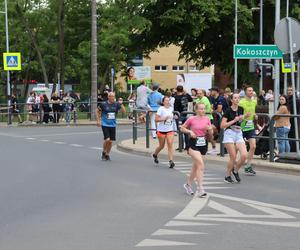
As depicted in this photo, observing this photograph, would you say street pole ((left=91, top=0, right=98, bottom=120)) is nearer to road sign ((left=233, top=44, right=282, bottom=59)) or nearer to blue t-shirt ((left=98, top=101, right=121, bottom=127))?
blue t-shirt ((left=98, top=101, right=121, bottom=127))

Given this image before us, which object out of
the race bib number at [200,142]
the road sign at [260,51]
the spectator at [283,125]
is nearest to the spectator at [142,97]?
the road sign at [260,51]

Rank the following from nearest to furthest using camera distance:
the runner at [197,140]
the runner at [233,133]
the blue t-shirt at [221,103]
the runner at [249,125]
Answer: the runner at [197,140] → the runner at [233,133] → the runner at [249,125] → the blue t-shirt at [221,103]

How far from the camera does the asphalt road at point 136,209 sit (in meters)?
7.43

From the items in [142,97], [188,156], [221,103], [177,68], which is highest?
[177,68]

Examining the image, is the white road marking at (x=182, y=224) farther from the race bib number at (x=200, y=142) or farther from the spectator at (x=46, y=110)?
the spectator at (x=46, y=110)

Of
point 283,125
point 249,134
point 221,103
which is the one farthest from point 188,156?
point 249,134

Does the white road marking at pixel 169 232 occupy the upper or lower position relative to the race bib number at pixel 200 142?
lower

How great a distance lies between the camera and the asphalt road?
7.43m

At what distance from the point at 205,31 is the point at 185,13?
→ 3.54m

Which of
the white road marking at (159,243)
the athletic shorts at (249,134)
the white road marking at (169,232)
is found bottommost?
the white road marking at (169,232)

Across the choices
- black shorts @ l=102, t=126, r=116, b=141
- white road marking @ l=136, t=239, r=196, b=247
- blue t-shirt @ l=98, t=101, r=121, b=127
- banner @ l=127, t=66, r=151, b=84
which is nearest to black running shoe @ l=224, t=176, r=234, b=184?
black shorts @ l=102, t=126, r=116, b=141

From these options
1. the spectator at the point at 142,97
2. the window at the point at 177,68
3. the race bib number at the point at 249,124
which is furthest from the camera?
the window at the point at 177,68

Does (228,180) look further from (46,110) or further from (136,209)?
(46,110)

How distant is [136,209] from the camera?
9516mm
